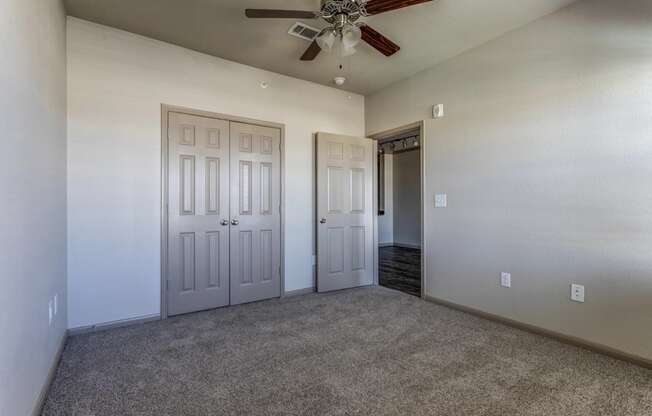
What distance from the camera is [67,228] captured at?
2.68 meters

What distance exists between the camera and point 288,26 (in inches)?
113

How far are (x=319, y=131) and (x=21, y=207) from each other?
3.21 metres

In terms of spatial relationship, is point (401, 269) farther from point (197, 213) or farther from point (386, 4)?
point (386, 4)

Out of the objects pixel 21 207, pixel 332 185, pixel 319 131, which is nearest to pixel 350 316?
pixel 332 185

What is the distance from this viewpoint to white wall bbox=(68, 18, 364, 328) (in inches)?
108

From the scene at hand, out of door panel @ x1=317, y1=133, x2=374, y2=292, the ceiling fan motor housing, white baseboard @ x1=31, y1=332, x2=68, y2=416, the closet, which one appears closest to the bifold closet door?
the closet

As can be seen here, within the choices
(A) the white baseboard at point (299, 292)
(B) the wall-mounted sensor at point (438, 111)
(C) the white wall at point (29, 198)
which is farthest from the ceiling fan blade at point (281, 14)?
(A) the white baseboard at point (299, 292)

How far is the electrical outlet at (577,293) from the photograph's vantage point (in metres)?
2.50

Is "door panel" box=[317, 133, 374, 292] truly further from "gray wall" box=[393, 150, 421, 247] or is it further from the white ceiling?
"gray wall" box=[393, 150, 421, 247]

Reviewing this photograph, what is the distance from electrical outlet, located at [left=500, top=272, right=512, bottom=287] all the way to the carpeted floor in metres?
0.38

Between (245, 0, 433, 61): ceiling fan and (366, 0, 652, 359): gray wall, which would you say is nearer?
(245, 0, 433, 61): ceiling fan

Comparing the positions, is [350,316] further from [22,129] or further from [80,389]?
[22,129]

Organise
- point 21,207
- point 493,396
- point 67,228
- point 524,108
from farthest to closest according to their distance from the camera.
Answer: point 524,108 → point 67,228 → point 493,396 → point 21,207

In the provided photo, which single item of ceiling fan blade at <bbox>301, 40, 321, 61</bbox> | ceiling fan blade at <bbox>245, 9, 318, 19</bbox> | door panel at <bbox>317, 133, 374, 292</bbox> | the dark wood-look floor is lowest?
the dark wood-look floor
